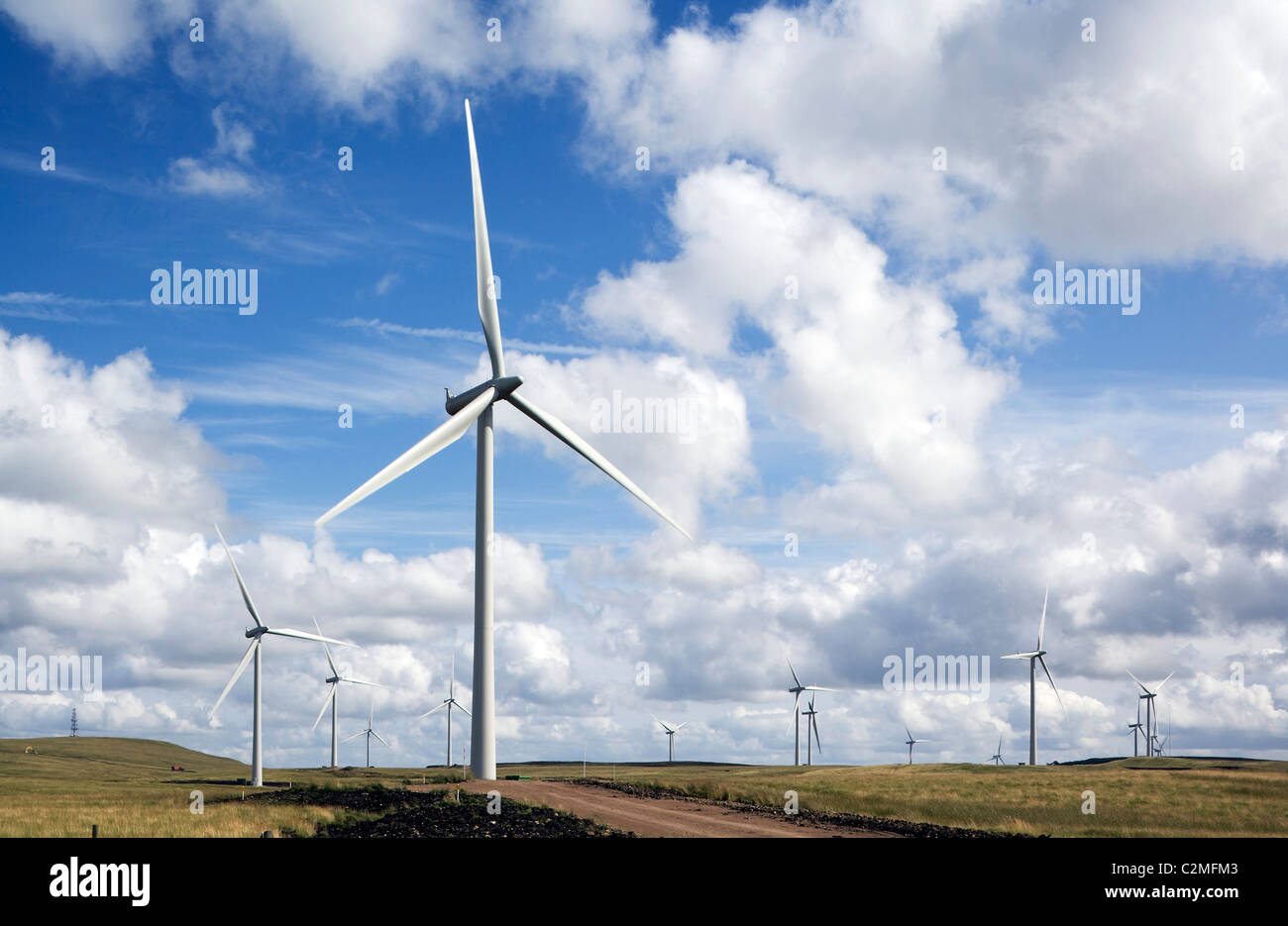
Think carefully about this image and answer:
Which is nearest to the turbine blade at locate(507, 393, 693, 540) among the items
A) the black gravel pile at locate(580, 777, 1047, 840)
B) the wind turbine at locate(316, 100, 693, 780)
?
the wind turbine at locate(316, 100, 693, 780)

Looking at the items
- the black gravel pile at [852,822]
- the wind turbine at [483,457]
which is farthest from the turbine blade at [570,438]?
the black gravel pile at [852,822]

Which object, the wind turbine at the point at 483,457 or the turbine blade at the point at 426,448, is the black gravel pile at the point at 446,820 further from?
the turbine blade at the point at 426,448

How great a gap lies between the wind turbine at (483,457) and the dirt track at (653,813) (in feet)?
14.3

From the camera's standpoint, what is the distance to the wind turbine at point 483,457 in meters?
54.2

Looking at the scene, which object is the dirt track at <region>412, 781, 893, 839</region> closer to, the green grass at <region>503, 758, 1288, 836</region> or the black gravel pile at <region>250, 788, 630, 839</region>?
the black gravel pile at <region>250, 788, 630, 839</region>

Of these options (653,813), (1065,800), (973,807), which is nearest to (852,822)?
(653,813)

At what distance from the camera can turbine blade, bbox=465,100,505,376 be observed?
6041 cm

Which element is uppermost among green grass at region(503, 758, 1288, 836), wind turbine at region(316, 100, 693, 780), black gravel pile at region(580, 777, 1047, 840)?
wind turbine at region(316, 100, 693, 780)

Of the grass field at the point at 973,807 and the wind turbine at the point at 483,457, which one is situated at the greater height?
the wind turbine at the point at 483,457

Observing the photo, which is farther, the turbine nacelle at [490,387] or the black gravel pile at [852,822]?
the turbine nacelle at [490,387]

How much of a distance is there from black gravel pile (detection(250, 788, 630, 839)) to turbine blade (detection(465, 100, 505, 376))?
2396cm

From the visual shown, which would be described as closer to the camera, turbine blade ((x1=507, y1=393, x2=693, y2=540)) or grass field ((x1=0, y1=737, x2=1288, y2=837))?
grass field ((x1=0, y1=737, x2=1288, y2=837))
